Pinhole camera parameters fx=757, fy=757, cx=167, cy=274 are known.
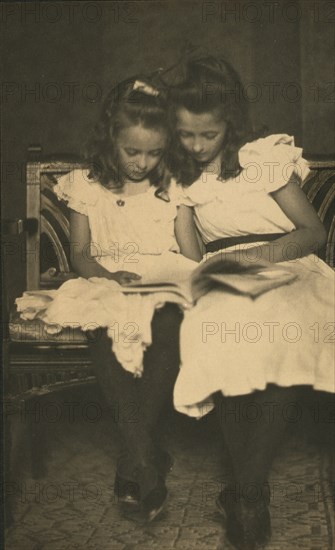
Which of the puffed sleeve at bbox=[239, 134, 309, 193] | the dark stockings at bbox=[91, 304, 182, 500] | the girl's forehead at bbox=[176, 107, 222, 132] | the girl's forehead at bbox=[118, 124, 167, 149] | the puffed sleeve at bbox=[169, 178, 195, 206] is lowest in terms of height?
the dark stockings at bbox=[91, 304, 182, 500]

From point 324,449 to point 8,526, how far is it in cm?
113

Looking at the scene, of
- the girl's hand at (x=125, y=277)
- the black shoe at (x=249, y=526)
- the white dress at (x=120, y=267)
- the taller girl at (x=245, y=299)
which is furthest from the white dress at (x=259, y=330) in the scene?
the black shoe at (x=249, y=526)

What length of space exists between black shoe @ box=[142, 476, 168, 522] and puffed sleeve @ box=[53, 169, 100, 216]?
39.1 inches

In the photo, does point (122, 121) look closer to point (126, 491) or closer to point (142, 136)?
point (142, 136)

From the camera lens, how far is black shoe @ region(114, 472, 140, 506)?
2576mm

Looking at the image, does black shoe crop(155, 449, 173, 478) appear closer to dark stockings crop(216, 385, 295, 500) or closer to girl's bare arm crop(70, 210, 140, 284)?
dark stockings crop(216, 385, 295, 500)

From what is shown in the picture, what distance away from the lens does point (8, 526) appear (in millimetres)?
2639

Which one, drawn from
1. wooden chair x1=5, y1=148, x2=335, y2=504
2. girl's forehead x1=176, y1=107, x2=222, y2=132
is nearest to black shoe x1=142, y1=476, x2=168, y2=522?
wooden chair x1=5, y1=148, x2=335, y2=504

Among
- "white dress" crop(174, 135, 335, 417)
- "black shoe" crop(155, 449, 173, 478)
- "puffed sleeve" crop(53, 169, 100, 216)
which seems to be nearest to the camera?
"white dress" crop(174, 135, 335, 417)

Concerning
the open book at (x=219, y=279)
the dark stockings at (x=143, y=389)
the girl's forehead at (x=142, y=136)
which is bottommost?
the dark stockings at (x=143, y=389)

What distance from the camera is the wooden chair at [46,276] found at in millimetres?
A: 2648

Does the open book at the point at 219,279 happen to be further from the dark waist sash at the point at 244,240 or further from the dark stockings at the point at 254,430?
the dark stockings at the point at 254,430

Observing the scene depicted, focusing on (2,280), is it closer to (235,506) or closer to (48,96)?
(48,96)

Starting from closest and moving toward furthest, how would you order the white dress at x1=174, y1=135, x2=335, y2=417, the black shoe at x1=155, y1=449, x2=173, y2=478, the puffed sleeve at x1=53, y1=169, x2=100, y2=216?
the white dress at x1=174, y1=135, x2=335, y2=417 → the black shoe at x1=155, y1=449, x2=173, y2=478 → the puffed sleeve at x1=53, y1=169, x2=100, y2=216
